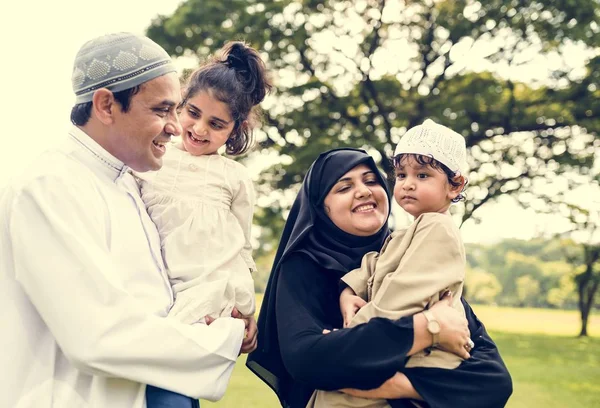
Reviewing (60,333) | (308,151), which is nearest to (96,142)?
(60,333)

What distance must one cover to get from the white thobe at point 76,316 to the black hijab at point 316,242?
0.60 m

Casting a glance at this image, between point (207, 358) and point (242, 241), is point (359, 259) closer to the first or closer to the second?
point (242, 241)

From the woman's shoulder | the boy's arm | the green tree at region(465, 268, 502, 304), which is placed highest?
the boy's arm

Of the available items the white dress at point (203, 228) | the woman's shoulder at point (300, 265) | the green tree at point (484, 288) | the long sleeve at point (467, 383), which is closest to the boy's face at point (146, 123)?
the white dress at point (203, 228)

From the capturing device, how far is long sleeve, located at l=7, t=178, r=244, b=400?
215 cm

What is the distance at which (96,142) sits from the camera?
253 centimetres

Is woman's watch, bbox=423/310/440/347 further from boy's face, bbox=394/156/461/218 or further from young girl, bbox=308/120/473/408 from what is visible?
→ boy's face, bbox=394/156/461/218

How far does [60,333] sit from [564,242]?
21.2 metres

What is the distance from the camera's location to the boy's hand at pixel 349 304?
8.59 feet

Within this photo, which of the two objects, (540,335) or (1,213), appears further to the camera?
(540,335)

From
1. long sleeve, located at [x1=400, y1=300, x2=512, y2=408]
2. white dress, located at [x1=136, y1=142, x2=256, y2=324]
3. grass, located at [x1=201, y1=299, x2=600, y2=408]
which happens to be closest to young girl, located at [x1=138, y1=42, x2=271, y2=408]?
white dress, located at [x1=136, y1=142, x2=256, y2=324]

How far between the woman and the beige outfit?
0.05 m

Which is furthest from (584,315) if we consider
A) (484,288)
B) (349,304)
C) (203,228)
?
(484,288)

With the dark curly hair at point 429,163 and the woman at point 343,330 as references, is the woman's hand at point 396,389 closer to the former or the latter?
the woman at point 343,330
